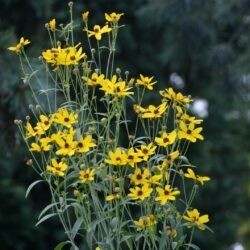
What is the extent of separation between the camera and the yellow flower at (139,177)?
230 centimetres

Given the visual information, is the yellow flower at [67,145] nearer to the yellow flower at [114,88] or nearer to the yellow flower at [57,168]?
the yellow flower at [57,168]

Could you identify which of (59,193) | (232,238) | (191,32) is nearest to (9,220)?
(191,32)

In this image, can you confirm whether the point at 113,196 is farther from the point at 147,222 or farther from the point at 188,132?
the point at 188,132

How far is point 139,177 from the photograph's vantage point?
2305 millimetres

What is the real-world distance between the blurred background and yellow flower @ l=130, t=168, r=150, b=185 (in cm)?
271

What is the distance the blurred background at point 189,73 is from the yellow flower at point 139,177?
8.89 feet

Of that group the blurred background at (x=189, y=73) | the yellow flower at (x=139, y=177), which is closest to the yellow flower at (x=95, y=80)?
the yellow flower at (x=139, y=177)

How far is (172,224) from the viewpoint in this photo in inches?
93.1

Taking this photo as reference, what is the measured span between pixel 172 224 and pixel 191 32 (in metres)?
5.17

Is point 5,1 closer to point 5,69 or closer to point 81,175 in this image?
point 5,69

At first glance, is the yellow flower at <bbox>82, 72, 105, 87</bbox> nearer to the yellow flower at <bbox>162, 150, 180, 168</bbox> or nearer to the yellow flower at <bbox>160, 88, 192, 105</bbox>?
the yellow flower at <bbox>160, 88, 192, 105</bbox>

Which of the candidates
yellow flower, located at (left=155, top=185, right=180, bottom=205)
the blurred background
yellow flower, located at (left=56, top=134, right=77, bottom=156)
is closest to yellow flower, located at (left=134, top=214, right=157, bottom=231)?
yellow flower, located at (left=155, top=185, right=180, bottom=205)

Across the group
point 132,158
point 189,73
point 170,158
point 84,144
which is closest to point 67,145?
point 84,144

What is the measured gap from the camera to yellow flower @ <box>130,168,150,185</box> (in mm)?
2299
